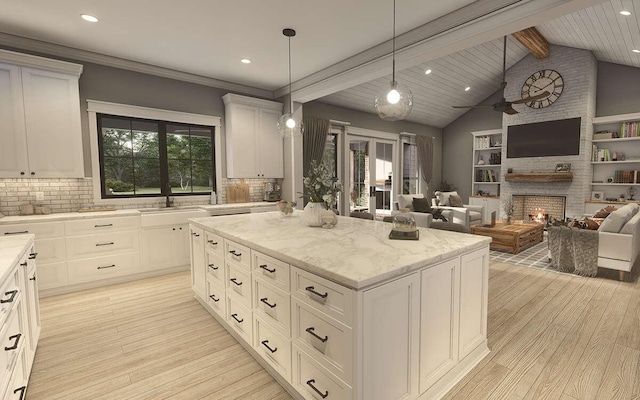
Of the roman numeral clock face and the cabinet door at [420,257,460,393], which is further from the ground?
the roman numeral clock face

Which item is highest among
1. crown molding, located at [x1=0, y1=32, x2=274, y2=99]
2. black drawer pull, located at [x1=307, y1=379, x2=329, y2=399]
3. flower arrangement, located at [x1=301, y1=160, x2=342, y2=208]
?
crown molding, located at [x1=0, y1=32, x2=274, y2=99]

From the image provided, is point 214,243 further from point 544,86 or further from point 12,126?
point 544,86

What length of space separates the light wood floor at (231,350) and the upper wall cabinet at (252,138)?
2416mm

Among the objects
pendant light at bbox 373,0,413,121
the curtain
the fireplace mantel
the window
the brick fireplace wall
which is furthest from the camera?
the curtain

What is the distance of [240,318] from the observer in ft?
8.21

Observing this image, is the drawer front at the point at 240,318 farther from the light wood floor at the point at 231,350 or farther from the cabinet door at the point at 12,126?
the cabinet door at the point at 12,126

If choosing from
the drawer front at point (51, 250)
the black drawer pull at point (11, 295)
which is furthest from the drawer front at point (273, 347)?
the drawer front at point (51, 250)

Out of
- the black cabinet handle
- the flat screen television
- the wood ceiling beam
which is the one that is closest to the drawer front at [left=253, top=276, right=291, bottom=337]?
the black cabinet handle

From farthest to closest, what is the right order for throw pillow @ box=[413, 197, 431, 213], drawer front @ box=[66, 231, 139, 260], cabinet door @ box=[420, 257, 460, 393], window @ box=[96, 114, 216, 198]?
throw pillow @ box=[413, 197, 431, 213]
window @ box=[96, 114, 216, 198]
drawer front @ box=[66, 231, 139, 260]
cabinet door @ box=[420, 257, 460, 393]

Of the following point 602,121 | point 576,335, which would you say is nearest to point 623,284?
point 576,335

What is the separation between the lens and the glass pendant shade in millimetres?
2613

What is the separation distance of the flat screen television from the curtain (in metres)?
2.05

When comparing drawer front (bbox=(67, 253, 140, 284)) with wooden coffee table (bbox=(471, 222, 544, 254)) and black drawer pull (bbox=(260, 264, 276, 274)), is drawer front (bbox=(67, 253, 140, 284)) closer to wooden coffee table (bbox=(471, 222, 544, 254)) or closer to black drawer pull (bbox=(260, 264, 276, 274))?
black drawer pull (bbox=(260, 264, 276, 274))

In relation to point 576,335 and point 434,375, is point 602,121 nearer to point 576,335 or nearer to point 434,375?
point 576,335
